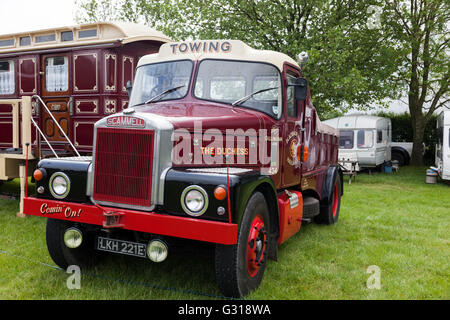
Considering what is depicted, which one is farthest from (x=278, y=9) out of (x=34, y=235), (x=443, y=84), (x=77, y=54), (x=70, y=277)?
(x=70, y=277)

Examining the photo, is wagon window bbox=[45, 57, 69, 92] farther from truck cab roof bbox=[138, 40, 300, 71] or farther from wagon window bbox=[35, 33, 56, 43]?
truck cab roof bbox=[138, 40, 300, 71]

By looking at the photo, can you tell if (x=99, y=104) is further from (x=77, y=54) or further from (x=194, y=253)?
(x=194, y=253)

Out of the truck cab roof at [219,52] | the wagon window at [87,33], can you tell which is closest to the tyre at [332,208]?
the truck cab roof at [219,52]

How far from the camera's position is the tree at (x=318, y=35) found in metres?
14.2

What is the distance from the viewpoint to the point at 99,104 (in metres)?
7.73

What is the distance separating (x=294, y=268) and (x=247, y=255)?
119cm

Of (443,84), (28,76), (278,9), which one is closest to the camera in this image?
(28,76)

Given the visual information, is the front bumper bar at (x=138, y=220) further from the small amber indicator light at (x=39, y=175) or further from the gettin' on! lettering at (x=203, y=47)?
the gettin' on! lettering at (x=203, y=47)

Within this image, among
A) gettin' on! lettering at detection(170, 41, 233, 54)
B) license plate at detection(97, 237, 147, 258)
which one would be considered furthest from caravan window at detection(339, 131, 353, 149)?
license plate at detection(97, 237, 147, 258)

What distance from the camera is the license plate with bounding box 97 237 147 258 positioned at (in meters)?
3.77

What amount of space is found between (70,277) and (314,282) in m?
2.51

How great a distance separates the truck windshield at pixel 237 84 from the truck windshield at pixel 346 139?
40.3 ft

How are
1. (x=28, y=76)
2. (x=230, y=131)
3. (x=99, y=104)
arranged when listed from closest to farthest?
(x=230, y=131) → (x=99, y=104) → (x=28, y=76)

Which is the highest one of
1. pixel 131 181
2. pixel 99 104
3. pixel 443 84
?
pixel 443 84
